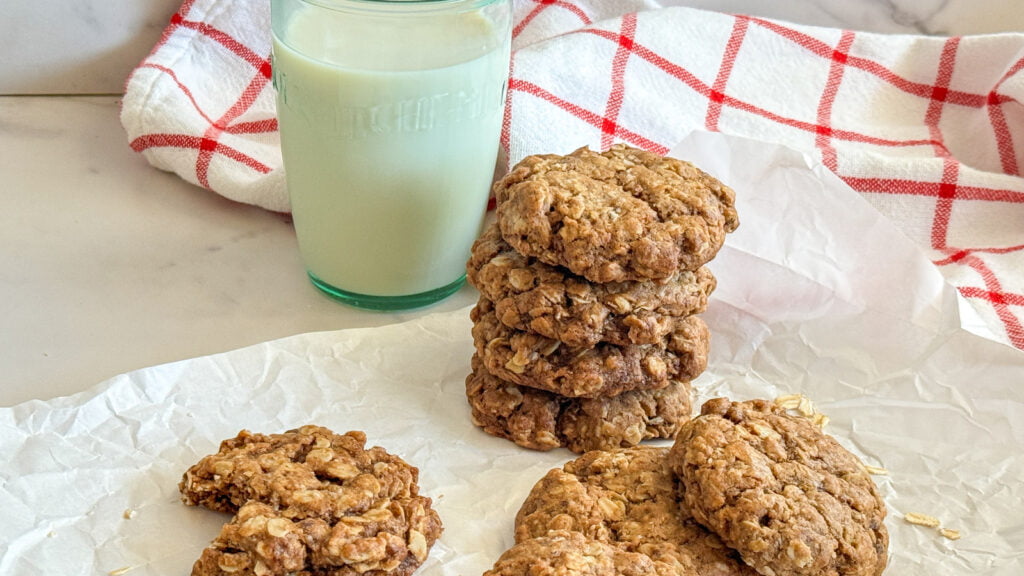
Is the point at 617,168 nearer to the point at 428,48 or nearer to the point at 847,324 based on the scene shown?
the point at 428,48

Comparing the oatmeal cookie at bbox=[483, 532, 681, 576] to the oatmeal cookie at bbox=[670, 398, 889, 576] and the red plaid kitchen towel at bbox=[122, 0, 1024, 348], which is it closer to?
the oatmeal cookie at bbox=[670, 398, 889, 576]

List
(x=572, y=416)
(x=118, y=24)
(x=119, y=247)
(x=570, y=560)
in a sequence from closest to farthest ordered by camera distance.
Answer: (x=570, y=560), (x=572, y=416), (x=119, y=247), (x=118, y=24)

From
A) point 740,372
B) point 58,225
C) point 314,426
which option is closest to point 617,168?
point 740,372

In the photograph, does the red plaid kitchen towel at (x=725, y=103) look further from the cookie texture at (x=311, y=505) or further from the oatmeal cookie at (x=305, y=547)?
the oatmeal cookie at (x=305, y=547)

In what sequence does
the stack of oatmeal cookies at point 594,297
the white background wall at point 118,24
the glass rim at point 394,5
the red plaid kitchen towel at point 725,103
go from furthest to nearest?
the white background wall at point 118,24
the red plaid kitchen towel at point 725,103
the glass rim at point 394,5
the stack of oatmeal cookies at point 594,297

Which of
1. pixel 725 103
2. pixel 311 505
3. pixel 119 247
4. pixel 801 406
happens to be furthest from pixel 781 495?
pixel 119 247

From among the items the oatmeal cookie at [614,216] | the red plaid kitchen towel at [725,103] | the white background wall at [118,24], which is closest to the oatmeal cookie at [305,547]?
the oatmeal cookie at [614,216]

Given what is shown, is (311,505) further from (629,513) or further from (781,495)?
(781,495)
